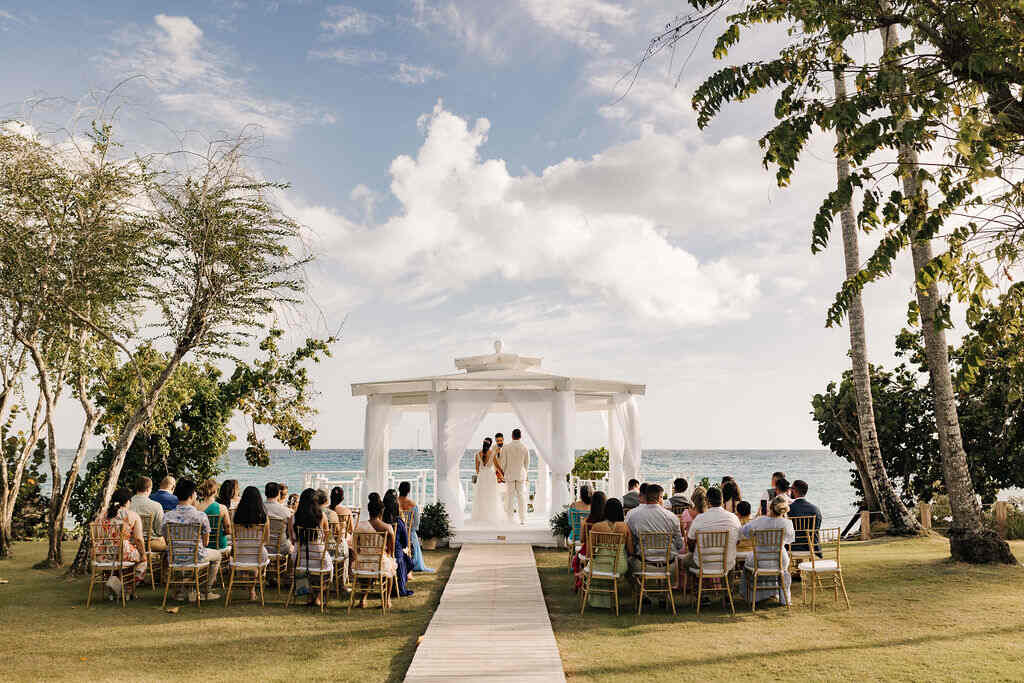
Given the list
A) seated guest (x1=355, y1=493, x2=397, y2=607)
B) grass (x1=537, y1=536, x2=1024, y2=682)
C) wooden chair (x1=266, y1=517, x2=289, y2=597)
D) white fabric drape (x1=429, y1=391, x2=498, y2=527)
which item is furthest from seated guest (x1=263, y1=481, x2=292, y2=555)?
white fabric drape (x1=429, y1=391, x2=498, y2=527)

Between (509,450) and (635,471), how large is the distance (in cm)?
238

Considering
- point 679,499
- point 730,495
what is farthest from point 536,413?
point 730,495

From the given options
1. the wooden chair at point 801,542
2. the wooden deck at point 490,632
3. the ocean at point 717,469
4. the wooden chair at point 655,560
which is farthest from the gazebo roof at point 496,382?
the ocean at point 717,469

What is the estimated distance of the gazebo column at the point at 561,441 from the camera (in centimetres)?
1322

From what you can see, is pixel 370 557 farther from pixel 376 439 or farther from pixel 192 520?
pixel 376 439

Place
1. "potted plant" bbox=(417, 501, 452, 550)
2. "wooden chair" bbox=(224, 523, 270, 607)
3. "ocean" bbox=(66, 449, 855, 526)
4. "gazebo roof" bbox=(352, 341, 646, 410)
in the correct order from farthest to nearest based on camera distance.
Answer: "ocean" bbox=(66, 449, 855, 526), "gazebo roof" bbox=(352, 341, 646, 410), "potted plant" bbox=(417, 501, 452, 550), "wooden chair" bbox=(224, 523, 270, 607)

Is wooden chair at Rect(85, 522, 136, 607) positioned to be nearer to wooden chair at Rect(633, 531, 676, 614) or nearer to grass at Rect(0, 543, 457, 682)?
grass at Rect(0, 543, 457, 682)

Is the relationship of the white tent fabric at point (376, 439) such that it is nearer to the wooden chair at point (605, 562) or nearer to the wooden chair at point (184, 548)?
the wooden chair at point (184, 548)

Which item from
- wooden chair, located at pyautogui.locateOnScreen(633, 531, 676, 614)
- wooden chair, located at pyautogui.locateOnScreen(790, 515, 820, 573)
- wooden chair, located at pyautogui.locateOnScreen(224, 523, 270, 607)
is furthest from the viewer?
wooden chair, located at pyautogui.locateOnScreen(790, 515, 820, 573)

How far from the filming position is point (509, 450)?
14711 mm

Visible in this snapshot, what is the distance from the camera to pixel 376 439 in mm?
14453

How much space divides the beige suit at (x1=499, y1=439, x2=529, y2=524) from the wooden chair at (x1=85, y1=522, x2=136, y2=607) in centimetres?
725

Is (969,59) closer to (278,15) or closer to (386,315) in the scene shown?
(278,15)

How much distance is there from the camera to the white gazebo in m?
13.3
